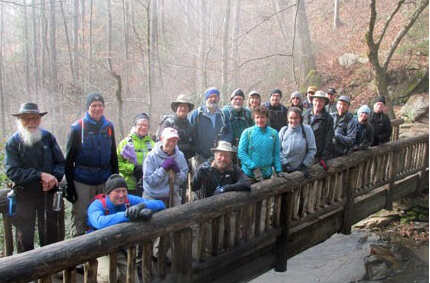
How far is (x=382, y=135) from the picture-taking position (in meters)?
7.46

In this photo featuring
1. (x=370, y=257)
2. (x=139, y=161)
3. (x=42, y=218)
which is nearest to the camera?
(x=42, y=218)

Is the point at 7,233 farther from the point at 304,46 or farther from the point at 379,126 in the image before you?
the point at 304,46

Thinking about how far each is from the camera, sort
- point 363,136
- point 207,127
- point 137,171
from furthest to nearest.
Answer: point 363,136, point 207,127, point 137,171

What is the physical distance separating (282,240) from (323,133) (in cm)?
190

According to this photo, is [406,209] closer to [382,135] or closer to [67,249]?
[382,135]

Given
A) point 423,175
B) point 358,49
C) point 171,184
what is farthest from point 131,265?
point 358,49

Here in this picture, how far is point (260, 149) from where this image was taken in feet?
17.4

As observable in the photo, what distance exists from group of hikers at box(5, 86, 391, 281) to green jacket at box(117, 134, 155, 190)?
13mm

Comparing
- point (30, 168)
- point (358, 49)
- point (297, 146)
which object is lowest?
point (30, 168)

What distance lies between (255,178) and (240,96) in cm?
166

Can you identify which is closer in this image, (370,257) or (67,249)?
(67,249)

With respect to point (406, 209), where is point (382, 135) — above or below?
above

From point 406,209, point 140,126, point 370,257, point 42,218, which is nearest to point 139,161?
point 140,126

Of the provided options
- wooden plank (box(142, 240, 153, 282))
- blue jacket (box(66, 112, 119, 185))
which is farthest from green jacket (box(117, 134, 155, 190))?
wooden plank (box(142, 240, 153, 282))
